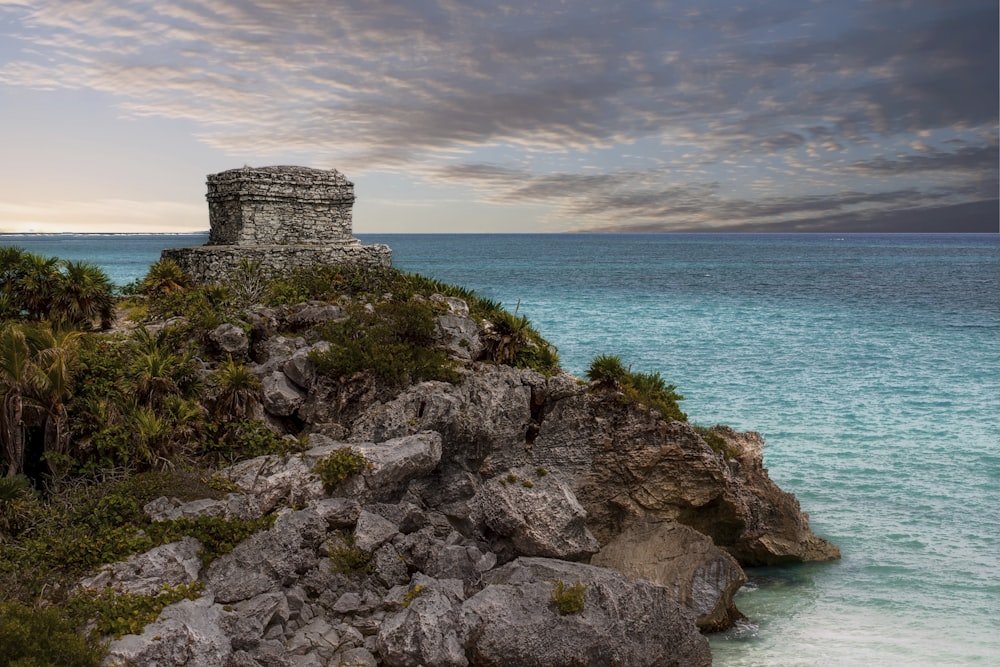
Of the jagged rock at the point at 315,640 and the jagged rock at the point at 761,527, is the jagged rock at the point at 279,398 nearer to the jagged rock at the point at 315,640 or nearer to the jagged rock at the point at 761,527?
the jagged rock at the point at 315,640

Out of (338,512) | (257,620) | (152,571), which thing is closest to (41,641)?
(152,571)

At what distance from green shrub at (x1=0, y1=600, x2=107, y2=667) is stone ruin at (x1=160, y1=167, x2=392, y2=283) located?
16.0 m

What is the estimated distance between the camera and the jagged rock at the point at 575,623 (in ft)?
40.9

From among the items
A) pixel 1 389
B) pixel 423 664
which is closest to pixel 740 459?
pixel 423 664

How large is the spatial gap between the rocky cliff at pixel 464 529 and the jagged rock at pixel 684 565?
0.04m

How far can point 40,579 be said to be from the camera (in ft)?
39.3

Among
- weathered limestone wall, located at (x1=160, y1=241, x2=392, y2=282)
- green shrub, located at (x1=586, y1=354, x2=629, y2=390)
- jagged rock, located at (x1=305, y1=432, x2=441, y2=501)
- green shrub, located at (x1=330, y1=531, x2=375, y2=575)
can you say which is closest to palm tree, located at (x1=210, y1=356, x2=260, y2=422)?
jagged rock, located at (x1=305, y1=432, x2=441, y2=501)

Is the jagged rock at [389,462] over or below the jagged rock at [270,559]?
over

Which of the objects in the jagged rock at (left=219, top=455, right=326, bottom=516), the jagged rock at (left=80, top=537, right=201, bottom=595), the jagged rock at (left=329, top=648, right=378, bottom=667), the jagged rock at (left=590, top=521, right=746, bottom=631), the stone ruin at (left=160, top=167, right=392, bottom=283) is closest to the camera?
the jagged rock at (left=329, top=648, right=378, bottom=667)

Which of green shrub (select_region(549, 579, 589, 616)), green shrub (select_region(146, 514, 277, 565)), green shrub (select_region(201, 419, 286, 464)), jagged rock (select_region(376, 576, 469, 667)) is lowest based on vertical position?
jagged rock (select_region(376, 576, 469, 667))

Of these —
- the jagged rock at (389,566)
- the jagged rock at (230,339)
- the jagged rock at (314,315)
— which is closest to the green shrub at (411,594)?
the jagged rock at (389,566)

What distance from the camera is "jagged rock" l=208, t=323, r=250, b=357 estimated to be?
1967cm

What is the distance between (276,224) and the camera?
2655 cm

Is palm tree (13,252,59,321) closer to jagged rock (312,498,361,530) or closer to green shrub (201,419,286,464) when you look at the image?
green shrub (201,419,286,464)
